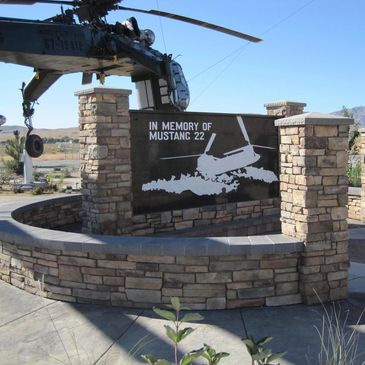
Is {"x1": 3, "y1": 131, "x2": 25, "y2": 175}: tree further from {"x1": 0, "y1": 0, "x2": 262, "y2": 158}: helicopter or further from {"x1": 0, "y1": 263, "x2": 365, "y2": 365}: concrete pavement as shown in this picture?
{"x1": 0, "y1": 263, "x2": 365, "y2": 365}: concrete pavement

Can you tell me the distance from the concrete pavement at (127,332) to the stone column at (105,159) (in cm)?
227

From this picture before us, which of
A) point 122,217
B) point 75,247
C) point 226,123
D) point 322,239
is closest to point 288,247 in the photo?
point 322,239

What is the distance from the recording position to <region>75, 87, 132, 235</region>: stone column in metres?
7.63

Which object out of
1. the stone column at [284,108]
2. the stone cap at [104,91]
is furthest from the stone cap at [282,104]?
the stone cap at [104,91]

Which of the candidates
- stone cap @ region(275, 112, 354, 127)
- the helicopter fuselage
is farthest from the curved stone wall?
the helicopter fuselage

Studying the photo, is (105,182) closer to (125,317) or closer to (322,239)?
(125,317)

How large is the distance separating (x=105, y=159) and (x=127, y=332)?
3.59 meters

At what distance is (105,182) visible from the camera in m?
7.78

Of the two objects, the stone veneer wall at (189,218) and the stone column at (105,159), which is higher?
the stone column at (105,159)

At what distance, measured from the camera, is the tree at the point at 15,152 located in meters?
26.0

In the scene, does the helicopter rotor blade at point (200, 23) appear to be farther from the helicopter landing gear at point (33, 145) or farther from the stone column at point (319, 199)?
→ the stone column at point (319, 199)

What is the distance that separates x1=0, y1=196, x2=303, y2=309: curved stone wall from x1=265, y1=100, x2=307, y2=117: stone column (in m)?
5.78

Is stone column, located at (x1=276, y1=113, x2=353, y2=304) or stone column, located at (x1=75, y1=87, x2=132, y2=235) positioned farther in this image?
stone column, located at (x1=75, y1=87, x2=132, y2=235)

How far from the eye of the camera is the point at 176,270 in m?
5.39
